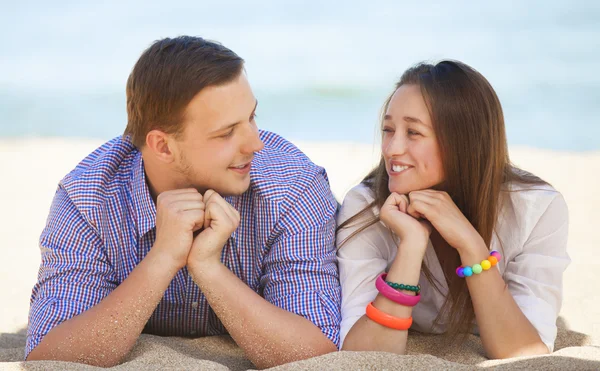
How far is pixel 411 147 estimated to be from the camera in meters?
3.16

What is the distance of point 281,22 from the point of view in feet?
72.7

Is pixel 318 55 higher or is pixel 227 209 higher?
pixel 227 209

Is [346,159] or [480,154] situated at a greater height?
[480,154]

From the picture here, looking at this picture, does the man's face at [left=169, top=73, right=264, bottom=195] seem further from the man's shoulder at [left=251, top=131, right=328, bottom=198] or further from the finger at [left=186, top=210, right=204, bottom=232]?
the finger at [left=186, top=210, right=204, bottom=232]

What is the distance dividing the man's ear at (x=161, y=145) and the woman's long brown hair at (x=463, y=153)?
2.80 ft

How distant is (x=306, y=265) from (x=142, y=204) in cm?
80

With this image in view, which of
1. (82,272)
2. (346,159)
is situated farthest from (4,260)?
(346,159)

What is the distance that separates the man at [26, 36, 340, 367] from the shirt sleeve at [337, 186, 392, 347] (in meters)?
0.07

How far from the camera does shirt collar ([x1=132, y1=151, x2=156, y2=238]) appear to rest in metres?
3.21

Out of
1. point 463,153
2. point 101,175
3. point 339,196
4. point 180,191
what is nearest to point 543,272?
point 463,153

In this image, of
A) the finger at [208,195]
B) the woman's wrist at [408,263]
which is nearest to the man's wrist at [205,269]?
the finger at [208,195]

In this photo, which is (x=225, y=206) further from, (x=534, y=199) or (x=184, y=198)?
(x=534, y=199)

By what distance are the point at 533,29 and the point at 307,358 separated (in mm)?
18669

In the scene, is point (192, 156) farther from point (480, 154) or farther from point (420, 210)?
point (480, 154)
